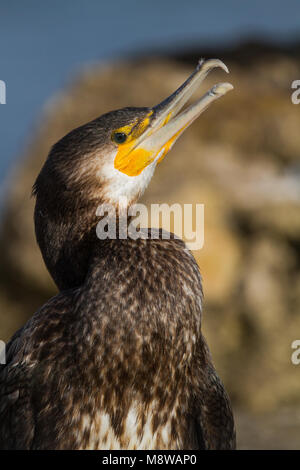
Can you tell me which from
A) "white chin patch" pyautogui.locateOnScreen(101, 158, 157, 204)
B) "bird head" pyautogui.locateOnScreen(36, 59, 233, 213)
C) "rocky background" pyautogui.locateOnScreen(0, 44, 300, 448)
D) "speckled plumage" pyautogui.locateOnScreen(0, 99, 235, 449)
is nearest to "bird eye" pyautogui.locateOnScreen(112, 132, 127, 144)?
"bird head" pyautogui.locateOnScreen(36, 59, 233, 213)

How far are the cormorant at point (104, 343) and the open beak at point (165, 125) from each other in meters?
0.10

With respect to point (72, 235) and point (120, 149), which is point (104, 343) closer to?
point (72, 235)

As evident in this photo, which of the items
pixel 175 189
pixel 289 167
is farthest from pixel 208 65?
pixel 289 167

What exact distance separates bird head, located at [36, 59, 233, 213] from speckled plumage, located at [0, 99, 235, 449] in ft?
0.06

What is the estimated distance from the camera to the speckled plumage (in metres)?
3.02

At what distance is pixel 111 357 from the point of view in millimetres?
3018

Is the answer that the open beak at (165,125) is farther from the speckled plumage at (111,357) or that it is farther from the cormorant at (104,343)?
the speckled plumage at (111,357)

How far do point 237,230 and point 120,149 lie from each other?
4.26 metres

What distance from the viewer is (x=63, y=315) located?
3.14 meters

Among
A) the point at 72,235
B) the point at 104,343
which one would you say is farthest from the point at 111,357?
the point at 72,235

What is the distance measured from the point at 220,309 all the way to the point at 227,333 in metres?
0.24

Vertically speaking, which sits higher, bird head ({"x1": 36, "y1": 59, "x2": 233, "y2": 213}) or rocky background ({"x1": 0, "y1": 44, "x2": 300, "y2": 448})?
rocky background ({"x1": 0, "y1": 44, "x2": 300, "y2": 448})

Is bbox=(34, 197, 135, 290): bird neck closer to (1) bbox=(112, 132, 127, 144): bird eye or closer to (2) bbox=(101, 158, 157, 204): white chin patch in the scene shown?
(2) bbox=(101, 158, 157, 204): white chin patch

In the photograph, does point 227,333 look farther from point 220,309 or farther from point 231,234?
point 231,234
